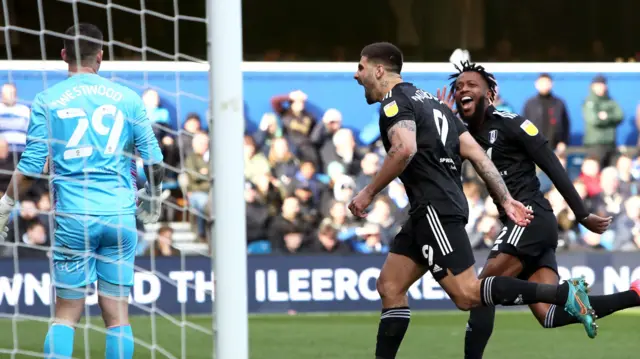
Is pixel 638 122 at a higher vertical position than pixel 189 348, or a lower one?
higher

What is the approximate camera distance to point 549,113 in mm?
14062

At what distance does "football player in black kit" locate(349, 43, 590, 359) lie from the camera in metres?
6.56

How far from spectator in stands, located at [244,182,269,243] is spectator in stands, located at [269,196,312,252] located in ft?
0.28

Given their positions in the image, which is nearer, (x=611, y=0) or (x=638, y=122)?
(x=638, y=122)

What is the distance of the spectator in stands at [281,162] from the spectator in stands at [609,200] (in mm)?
3383

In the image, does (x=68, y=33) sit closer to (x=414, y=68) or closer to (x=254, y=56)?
(x=414, y=68)

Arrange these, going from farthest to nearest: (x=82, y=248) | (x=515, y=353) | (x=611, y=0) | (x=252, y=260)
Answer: (x=611, y=0)
(x=252, y=260)
(x=515, y=353)
(x=82, y=248)

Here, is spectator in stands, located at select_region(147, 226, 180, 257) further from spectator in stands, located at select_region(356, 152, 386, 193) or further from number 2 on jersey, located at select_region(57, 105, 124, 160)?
number 2 on jersey, located at select_region(57, 105, 124, 160)

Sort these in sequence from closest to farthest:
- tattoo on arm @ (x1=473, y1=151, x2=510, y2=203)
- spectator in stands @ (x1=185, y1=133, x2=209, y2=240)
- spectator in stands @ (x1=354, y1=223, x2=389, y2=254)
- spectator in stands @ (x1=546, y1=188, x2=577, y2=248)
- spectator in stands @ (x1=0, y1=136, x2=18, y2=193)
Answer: tattoo on arm @ (x1=473, y1=151, x2=510, y2=203)
spectator in stands @ (x1=0, y1=136, x2=18, y2=193)
spectator in stands @ (x1=185, y1=133, x2=209, y2=240)
spectator in stands @ (x1=354, y1=223, x2=389, y2=254)
spectator in stands @ (x1=546, y1=188, x2=577, y2=248)

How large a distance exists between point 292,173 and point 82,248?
7306 mm

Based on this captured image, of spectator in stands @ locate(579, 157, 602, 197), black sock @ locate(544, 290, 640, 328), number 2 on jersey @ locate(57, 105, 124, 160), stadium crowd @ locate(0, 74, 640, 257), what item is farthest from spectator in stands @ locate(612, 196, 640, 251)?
number 2 on jersey @ locate(57, 105, 124, 160)

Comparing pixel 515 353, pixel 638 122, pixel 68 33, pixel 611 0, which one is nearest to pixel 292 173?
pixel 638 122

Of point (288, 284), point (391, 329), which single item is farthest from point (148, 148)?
point (288, 284)

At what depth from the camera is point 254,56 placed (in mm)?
16031
